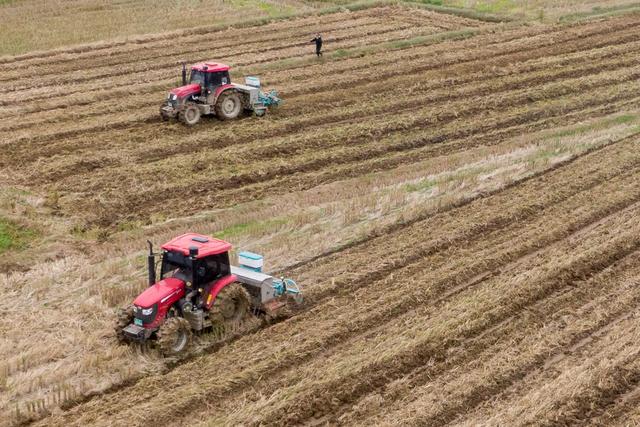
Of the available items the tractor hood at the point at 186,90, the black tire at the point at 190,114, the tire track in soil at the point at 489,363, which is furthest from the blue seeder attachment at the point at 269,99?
the tire track in soil at the point at 489,363

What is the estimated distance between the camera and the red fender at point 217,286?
15.1 m

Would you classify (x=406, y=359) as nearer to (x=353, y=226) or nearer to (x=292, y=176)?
(x=353, y=226)

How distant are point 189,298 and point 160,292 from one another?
1.65 ft

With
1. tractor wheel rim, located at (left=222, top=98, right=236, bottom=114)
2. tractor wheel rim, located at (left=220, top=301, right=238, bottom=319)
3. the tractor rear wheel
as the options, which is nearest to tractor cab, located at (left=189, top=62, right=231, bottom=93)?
tractor wheel rim, located at (left=222, top=98, right=236, bottom=114)

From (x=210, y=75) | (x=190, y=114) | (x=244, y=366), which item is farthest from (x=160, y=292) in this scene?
(x=210, y=75)

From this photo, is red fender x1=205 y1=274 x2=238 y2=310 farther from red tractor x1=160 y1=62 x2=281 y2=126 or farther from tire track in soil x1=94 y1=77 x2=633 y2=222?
red tractor x1=160 y1=62 x2=281 y2=126

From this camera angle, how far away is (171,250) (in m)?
15.2

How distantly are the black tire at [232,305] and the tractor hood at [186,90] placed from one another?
42.6 ft

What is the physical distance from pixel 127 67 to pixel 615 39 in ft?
62.5

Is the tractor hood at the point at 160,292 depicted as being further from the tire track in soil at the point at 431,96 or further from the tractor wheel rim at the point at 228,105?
the tractor wheel rim at the point at 228,105

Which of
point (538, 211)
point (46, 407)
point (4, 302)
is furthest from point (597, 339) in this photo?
point (4, 302)

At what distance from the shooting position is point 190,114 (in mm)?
27562

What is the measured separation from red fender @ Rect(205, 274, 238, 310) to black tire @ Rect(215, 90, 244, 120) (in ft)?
41.8

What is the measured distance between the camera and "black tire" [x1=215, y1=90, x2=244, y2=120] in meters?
27.7
